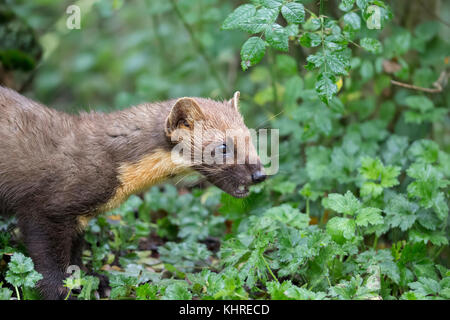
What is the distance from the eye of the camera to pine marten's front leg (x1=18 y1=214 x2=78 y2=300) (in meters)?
4.45

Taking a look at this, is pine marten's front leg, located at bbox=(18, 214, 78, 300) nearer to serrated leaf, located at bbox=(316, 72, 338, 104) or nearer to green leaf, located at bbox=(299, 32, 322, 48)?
serrated leaf, located at bbox=(316, 72, 338, 104)

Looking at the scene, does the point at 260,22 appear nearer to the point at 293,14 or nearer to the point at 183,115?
the point at 293,14

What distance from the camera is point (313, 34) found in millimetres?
4555

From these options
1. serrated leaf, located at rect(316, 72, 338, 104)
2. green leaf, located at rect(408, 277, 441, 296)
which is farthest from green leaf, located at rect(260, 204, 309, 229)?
serrated leaf, located at rect(316, 72, 338, 104)

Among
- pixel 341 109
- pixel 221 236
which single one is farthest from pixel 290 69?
pixel 221 236

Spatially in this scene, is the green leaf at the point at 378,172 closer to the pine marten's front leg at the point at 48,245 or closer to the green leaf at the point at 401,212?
the green leaf at the point at 401,212

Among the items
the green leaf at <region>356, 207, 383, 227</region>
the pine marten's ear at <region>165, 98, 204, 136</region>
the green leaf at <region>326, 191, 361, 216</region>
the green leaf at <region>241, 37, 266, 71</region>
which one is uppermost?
the green leaf at <region>241, 37, 266, 71</region>

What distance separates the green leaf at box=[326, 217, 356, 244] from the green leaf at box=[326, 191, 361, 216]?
10 centimetres

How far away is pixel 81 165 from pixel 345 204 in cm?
218

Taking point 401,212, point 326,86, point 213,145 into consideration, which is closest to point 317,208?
point 401,212

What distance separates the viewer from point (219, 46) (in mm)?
8430

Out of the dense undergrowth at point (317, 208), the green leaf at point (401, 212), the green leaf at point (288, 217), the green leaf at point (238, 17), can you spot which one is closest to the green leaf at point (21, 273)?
the dense undergrowth at point (317, 208)
